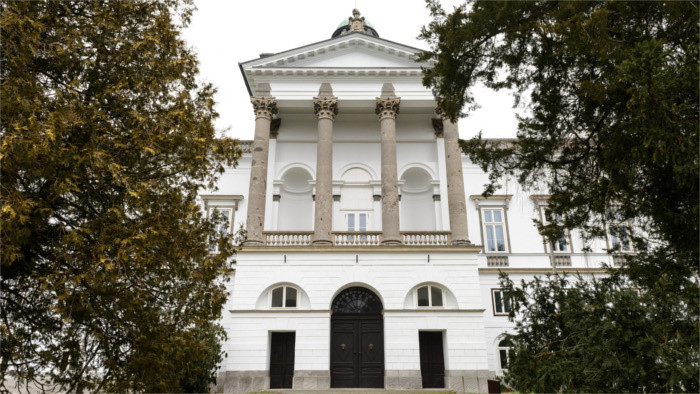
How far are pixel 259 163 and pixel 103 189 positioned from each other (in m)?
14.0

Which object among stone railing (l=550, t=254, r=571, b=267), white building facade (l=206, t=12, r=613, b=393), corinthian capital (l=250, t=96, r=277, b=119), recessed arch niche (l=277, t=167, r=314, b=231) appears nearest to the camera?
white building facade (l=206, t=12, r=613, b=393)

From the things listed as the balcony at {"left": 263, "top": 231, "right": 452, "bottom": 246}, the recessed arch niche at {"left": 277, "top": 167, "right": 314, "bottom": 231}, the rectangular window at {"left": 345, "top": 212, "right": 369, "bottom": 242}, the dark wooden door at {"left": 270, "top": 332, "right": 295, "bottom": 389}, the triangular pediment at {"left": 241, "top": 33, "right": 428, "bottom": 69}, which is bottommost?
the dark wooden door at {"left": 270, "top": 332, "right": 295, "bottom": 389}

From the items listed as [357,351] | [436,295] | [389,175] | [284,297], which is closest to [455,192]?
[389,175]

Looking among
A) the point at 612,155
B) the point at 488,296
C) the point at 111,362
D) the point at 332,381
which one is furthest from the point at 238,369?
the point at 612,155

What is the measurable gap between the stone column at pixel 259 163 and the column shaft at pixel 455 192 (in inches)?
324

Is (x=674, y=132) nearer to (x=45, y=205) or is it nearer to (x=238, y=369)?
(x=45, y=205)

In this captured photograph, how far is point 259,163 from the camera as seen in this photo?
21141mm

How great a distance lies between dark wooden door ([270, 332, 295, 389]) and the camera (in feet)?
62.1

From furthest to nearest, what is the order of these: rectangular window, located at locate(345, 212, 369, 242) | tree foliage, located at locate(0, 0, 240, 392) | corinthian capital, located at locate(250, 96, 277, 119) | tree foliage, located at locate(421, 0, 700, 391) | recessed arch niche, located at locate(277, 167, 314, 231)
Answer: recessed arch niche, located at locate(277, 167, 314, 231) < rectangular window, located at locate(345, 212, 369, 242) < corinthian capital, located at locate(250, 96, 277, 119) < tree foliage, located at locate(0, 0, 240, 392) < tree foliage, located at locate(421, 0, 700, 391)

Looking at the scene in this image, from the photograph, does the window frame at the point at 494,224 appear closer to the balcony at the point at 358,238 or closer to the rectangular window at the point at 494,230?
the rectangular window at the point at 494,230

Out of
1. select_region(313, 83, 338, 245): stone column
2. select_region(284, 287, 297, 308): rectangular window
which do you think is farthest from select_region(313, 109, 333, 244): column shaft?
select_region(284, 287, 297, 308): rectangular window

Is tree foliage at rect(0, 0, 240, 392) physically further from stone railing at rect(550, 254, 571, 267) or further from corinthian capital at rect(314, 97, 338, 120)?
stone railing at rect(550, 254, 571, 267)

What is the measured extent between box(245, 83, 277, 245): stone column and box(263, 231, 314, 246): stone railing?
1.52ft

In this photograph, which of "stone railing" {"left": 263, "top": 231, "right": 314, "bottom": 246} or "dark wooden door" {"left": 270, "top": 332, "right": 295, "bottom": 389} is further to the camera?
"stone railing" {"left": 263, "top": 231, "right": 314, "bottom": 246}
